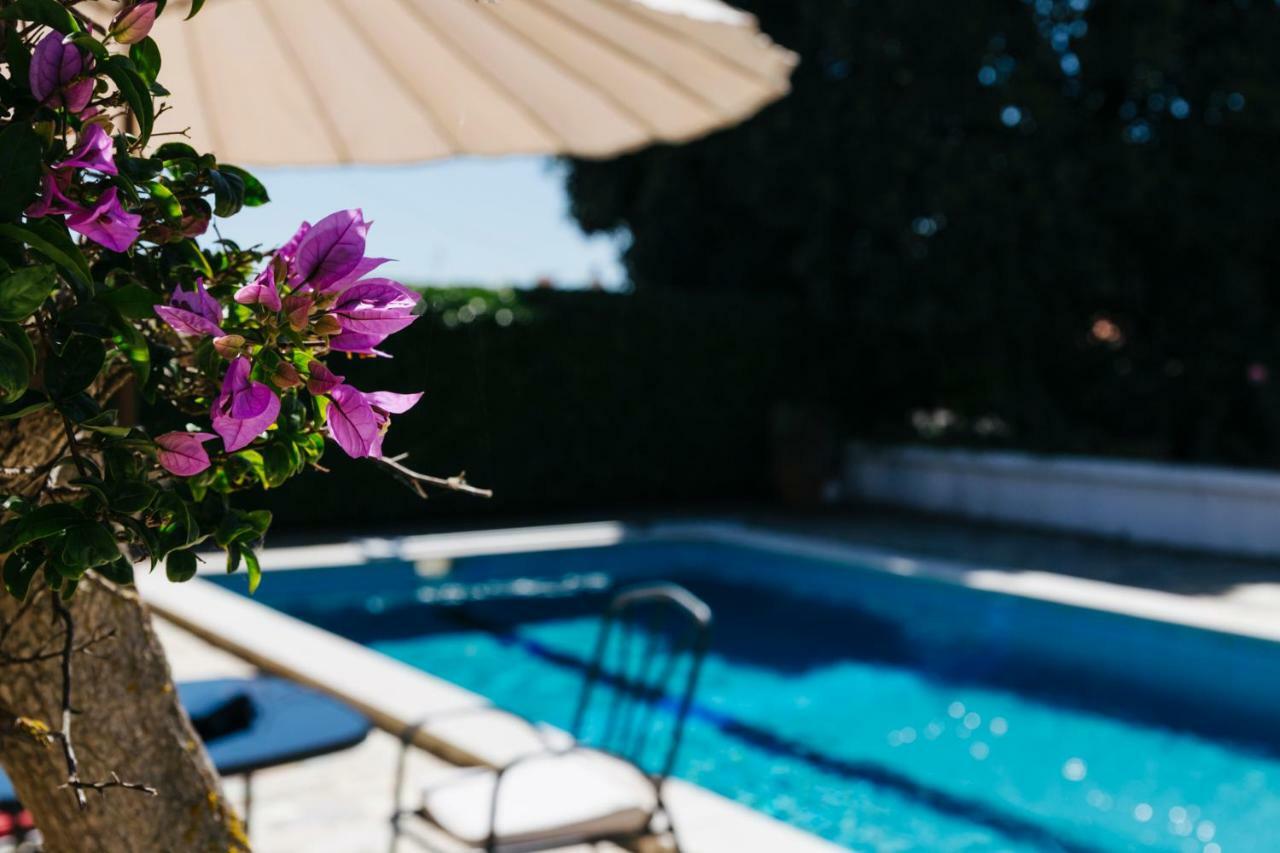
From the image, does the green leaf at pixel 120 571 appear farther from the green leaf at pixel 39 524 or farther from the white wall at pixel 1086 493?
the white wall at pixel 1086 493

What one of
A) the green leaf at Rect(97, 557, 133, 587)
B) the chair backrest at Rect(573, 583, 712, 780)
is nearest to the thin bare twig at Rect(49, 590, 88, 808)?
the green leaf at Rect(97, 557, 133, 587)

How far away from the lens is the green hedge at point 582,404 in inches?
448

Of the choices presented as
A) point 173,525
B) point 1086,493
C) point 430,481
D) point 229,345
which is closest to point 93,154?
point 229,345

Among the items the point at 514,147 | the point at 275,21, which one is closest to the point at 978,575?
the point at 514,147

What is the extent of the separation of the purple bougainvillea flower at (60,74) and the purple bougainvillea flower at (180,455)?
0.73ft

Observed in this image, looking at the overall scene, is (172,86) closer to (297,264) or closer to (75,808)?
(75,808)

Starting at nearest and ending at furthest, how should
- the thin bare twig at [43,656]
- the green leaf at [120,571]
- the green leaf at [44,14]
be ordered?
the green leaf at [44,14]
the green leaf at [120,571]
the thin bare twig at [43,656]

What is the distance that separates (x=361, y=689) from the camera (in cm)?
539

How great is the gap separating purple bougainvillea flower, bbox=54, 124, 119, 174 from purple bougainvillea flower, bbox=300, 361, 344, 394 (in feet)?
0.56

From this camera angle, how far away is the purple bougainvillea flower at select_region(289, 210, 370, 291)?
82 centimetres

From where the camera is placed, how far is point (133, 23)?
868 millimetres

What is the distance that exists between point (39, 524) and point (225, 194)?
0.30 m

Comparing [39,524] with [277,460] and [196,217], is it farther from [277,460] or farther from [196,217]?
[196,217]

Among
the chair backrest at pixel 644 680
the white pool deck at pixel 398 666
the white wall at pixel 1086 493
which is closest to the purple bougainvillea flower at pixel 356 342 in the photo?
the chair backrest at pixel 644 680
